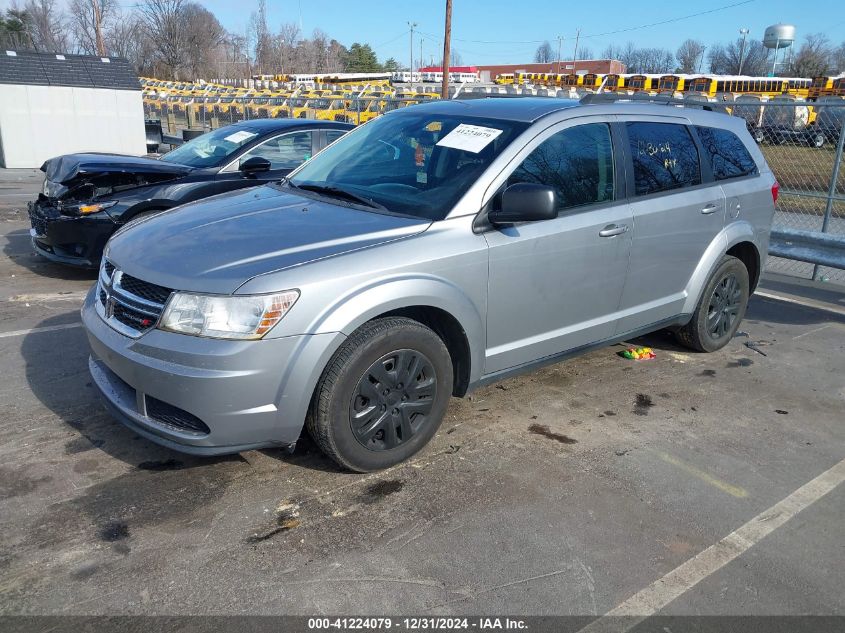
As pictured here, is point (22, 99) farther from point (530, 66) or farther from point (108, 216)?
point (530, 66)

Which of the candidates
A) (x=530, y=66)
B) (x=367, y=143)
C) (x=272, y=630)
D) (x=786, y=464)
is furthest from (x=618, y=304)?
(x=530, y=66)

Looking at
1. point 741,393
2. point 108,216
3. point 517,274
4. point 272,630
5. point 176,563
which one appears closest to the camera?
point 272,630

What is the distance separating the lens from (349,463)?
3361mm

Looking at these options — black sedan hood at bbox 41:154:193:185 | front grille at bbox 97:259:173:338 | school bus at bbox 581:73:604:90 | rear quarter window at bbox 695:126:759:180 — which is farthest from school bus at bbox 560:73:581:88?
front grille at bbox 97:259:173:338

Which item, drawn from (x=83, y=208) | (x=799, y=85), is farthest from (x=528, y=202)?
(x=799, y=85)

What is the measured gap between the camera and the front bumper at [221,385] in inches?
116

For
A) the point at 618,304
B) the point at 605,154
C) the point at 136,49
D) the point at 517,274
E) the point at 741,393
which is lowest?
the point at 741,393

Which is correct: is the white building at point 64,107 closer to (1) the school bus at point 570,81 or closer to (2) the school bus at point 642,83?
(2) the school bus at point 642,83

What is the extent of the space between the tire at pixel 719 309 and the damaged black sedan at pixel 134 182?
13.5ft

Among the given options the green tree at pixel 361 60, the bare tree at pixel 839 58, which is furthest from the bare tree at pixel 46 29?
the bare tree at pixel 839 58

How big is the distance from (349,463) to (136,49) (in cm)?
9102

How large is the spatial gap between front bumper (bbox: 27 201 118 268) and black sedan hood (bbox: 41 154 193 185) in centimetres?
43

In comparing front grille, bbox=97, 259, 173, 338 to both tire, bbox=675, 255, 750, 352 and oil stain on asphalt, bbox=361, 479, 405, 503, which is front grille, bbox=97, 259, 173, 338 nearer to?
oil stain on asphalt, bbox=361, 479, 405, 503

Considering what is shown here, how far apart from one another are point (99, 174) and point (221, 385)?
492 cm
